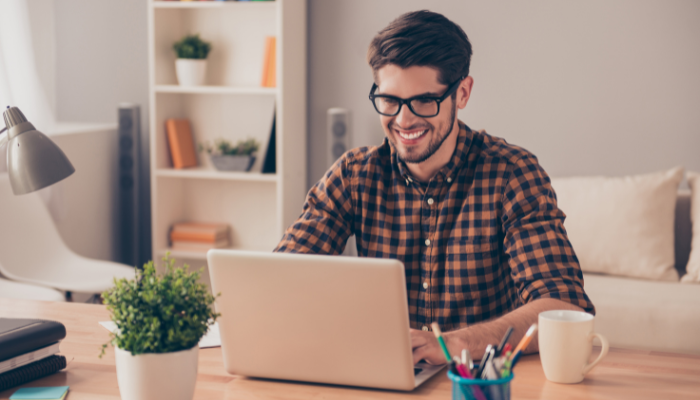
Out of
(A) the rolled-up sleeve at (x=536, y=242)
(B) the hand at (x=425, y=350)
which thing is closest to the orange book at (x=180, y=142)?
(A) the rolled-up sleeve at (x=536, y=242)

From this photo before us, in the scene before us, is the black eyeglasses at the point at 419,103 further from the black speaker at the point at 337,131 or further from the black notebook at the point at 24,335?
the black speaker at the point at 337,131

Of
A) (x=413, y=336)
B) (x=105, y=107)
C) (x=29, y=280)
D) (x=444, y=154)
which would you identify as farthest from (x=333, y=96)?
(x=413, y=336)

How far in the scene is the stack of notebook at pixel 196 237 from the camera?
138 inches

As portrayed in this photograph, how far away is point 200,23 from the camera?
355 cm

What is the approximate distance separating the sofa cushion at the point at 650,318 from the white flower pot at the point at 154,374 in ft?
6.35

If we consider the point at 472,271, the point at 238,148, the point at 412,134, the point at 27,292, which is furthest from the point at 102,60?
the point at 472,271

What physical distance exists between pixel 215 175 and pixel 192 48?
63cm

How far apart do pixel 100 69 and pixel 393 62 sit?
277cm

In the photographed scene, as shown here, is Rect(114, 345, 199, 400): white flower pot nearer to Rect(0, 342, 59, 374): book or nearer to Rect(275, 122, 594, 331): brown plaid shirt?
Rect(0, 342, 59, 374): book

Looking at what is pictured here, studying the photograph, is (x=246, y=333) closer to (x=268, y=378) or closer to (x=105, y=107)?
(x=268, y=378)

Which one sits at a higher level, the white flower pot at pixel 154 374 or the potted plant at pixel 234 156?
the potted plant at pixel 234 156

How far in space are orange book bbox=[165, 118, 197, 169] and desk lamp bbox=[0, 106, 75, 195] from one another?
7.73ft

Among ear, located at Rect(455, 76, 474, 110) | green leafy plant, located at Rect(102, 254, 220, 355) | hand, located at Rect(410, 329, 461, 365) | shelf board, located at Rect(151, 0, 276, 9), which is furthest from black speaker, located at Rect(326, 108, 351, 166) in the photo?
green leafy plant, located at Rect(102, 254, 220, 355)

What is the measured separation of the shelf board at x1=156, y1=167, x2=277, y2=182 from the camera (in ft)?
11.0
